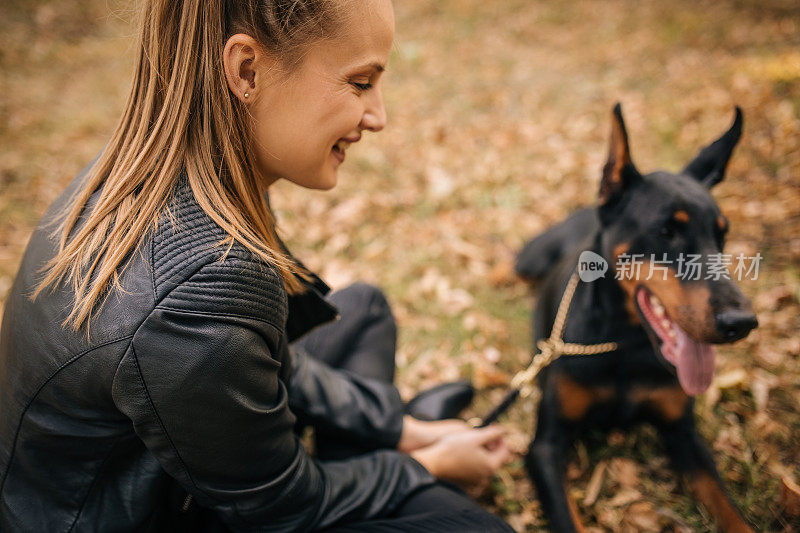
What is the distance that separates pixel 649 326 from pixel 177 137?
1.79m

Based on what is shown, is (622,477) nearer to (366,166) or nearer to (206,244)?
(206,244)

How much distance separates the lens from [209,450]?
49.3 inches

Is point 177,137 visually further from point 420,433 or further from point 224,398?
point 420,433

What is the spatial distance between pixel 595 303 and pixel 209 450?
1.67 m

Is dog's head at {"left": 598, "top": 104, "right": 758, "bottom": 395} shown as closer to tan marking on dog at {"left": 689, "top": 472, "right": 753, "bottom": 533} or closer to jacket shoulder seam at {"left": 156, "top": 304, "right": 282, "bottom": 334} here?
tan marking on dog at {"left": 689, "top": 472, "right": 753, "bottom": 533}

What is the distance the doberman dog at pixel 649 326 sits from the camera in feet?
6.14

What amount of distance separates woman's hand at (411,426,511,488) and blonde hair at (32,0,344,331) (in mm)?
1183

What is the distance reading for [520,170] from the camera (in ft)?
15.2

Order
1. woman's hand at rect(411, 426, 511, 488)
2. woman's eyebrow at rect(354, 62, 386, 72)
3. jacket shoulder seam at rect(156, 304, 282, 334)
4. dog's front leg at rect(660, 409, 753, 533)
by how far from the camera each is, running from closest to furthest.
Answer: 1. jacket shoulder seam at rect(156, 304, 282, 334)
2. woman's eyebrow at rect(354, 62, 386, 72)
3. dog's front leg at rect(660, 409, 753, 533)
4. woman's hand at rect(411, 426, 511, 488)

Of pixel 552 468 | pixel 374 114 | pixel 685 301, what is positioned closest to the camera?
pixel 374 114

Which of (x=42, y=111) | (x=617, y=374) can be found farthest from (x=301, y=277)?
(x=42, y=111)

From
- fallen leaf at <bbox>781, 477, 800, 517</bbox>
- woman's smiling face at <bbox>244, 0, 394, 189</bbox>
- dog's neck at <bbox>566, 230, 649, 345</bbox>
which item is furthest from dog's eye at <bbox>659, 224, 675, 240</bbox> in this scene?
woman's smiling face at <bbox>244, 0, 394, 189</bbox>

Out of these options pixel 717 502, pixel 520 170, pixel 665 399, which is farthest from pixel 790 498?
pixel 520 170

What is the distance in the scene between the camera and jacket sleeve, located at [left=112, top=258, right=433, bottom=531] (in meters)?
1.13
